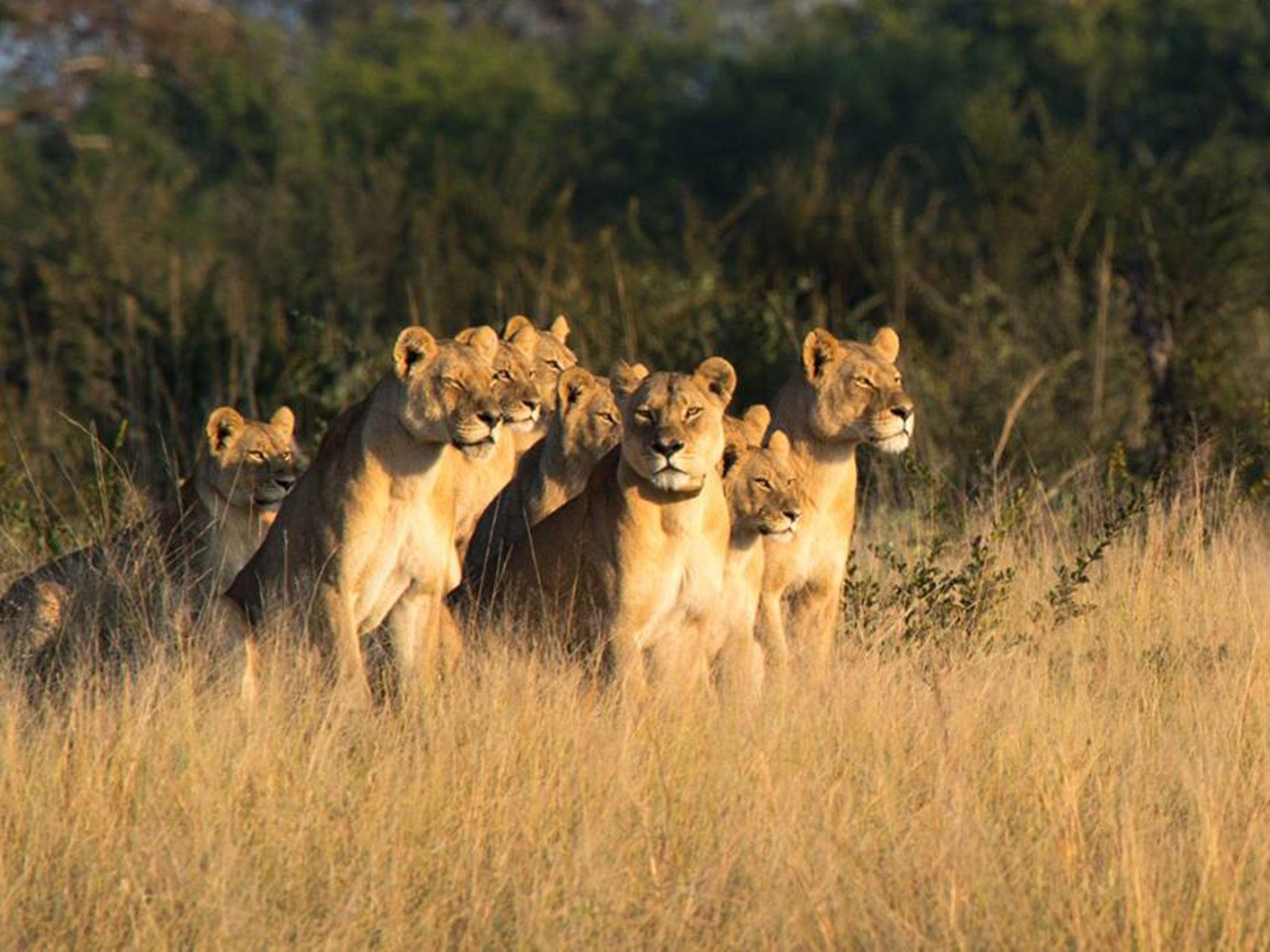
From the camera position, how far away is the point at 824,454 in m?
7.40

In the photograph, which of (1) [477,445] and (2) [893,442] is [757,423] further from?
(1) [477,445]

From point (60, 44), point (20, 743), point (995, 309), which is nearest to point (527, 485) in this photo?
point (20, 743)

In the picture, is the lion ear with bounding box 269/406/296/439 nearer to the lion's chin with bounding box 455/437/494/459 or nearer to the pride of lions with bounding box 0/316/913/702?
the pride of lions with bounding box 0/316/913/702

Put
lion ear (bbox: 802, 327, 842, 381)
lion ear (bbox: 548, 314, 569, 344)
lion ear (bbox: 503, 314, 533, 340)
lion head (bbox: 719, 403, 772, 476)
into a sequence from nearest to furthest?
lion head (bbox: 719, 403, 772, 476) < lion ear (bbox: 802, 327, 842, 381) < lion ear (bbox: 503, 314, 533, 340) < lion ear (bbox: 548, 314, 569, 344)

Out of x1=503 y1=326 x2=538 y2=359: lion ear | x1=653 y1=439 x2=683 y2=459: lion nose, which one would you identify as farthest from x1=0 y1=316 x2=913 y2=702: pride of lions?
x1=503 y1=326 x2=538 y2=359: lion ear

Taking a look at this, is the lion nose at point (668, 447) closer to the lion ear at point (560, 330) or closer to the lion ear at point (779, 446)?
the lion ear at point (779, 446)

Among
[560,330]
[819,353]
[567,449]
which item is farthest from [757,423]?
[560,330]

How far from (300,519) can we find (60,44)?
887 inches

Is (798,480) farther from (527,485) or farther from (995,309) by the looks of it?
(995,309)

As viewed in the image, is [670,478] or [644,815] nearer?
[644,815]

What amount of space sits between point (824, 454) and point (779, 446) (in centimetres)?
33

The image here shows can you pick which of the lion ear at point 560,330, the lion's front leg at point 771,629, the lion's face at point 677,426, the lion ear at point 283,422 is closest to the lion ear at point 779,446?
the lion's front leg at point 771,629

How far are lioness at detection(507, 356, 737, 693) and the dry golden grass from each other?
188 millimetres

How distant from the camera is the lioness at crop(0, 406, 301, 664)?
24.1 feet
